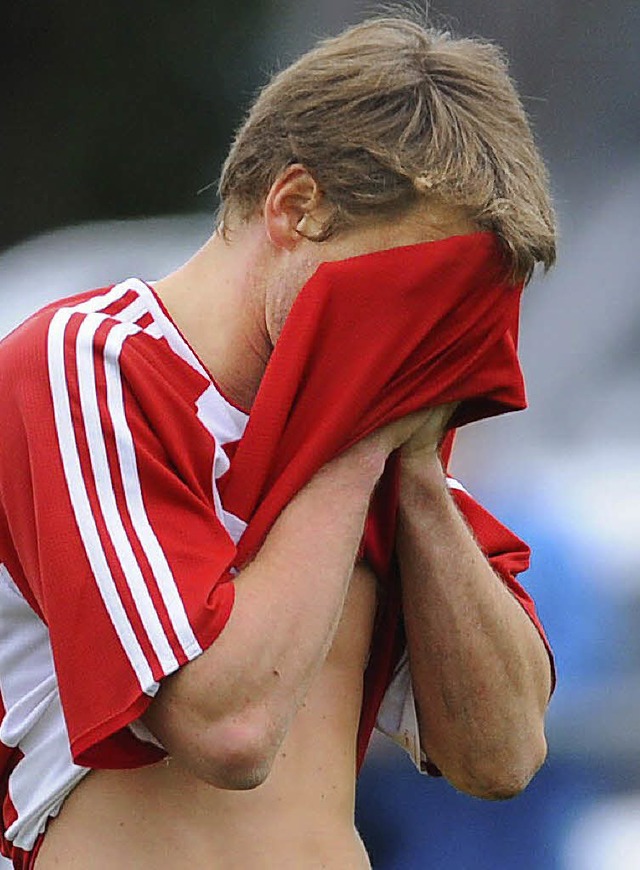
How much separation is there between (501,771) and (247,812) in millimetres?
307

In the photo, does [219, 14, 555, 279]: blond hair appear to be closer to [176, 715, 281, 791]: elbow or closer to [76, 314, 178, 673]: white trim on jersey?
[76, 314, 178, 673]: white trim on jersey

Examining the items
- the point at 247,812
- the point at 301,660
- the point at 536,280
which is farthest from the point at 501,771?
the point at 536,280

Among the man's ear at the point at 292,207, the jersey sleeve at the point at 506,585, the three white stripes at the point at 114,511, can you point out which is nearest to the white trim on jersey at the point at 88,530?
the three white stripes at the point at 114,511

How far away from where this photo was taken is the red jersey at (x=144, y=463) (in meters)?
1.11

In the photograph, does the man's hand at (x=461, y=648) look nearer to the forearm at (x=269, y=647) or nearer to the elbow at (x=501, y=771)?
the elbow at (x=501, y=771)

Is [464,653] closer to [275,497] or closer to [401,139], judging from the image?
[275,497]

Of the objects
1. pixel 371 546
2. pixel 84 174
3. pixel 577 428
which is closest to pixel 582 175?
pixel 577 428

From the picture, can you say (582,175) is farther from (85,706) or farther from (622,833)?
(85,706)

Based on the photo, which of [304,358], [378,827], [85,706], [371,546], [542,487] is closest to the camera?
[85,706]

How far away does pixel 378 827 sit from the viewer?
2.34 m

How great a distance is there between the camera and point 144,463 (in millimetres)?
1145

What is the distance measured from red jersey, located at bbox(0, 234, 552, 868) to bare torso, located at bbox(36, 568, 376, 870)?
42 mm

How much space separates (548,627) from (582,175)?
0.88 metres

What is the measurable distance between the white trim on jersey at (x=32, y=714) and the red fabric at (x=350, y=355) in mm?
215
